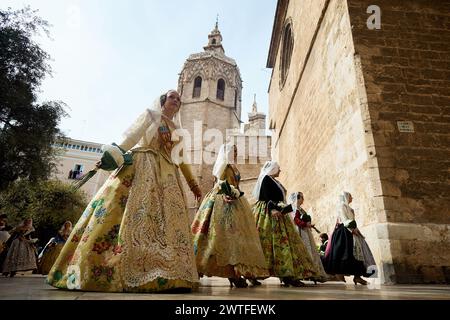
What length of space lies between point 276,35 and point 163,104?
12.5 meters

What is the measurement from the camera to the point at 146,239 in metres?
1.99

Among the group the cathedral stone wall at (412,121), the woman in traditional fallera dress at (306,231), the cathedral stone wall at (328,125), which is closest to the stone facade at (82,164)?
the cathedral stone wall at (328,125)

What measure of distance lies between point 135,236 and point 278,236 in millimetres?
2151

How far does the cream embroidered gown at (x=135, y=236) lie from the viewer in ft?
6.01

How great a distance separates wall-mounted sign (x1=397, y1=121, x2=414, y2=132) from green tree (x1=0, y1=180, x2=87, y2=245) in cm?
1836

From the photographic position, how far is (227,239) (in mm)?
3174

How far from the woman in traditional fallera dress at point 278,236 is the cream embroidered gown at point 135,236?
1.62 meters

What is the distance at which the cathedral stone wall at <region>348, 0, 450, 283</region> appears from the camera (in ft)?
12.4

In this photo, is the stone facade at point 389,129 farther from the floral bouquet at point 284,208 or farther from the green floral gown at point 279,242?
the floral bouquet at point 284,208

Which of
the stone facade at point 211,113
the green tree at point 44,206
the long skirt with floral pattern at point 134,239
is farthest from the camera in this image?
the stone facade at point 211,113

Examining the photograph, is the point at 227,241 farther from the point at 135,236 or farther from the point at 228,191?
the point at 135,236

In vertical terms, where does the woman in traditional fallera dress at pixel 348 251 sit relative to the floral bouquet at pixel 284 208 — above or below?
below

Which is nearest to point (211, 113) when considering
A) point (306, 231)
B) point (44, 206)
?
point (44, 206)

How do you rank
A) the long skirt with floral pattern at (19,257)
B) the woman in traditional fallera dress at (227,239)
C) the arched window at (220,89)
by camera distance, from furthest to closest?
1. the arched window at (220,89)
2. the long skirt with floral pattern at (19,257)
3. the woman in traditional fallera dress at (227,239)
